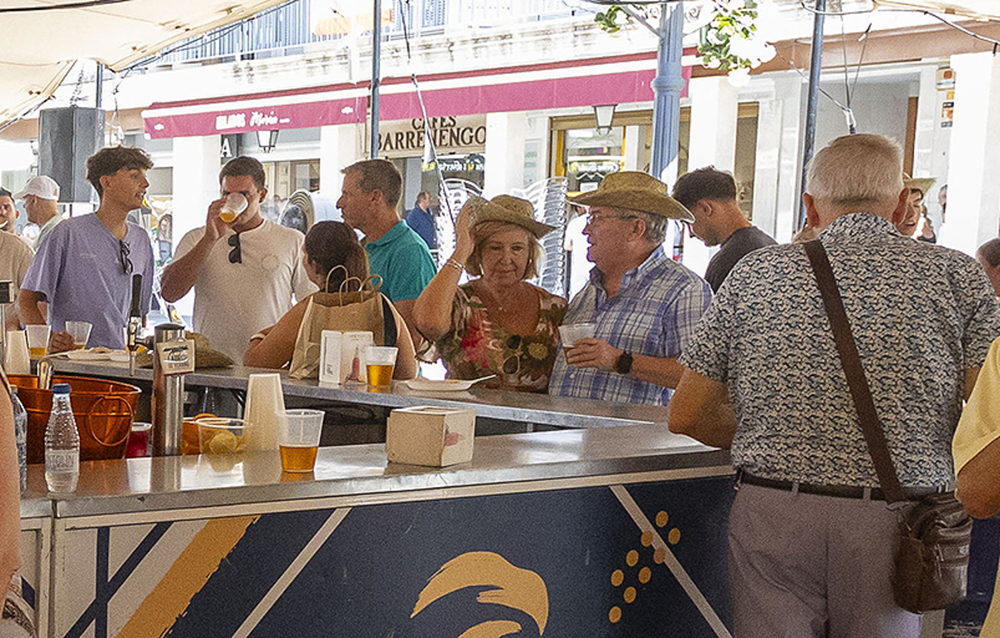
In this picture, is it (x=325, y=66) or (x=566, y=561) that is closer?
(x=566, y=561)

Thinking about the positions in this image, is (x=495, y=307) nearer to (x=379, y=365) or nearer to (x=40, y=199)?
(x=379, y=365)

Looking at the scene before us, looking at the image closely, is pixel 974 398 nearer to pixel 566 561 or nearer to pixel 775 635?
pixel 775 635

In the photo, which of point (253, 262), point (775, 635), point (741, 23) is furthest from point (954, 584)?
point (741, 23)

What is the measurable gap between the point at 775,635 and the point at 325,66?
13660mm

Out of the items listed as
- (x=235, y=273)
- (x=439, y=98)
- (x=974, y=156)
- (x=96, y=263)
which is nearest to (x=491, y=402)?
(x=235, y=273)

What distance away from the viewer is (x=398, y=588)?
246 centimetres

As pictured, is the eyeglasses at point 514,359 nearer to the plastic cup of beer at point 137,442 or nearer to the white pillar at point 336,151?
the plastic cup of beer at point 137,442

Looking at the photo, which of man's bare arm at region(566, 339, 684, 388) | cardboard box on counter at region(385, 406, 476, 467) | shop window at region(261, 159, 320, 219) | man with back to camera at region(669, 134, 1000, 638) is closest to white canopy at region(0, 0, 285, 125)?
man's bare arm at region(566, 339, 684, 388)

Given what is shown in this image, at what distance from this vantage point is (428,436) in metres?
2.52

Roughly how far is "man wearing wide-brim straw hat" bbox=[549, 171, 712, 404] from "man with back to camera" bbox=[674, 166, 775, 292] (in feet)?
3.19

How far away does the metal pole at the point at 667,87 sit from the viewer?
7.07 metres

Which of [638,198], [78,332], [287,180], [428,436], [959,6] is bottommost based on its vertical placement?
[78,332]

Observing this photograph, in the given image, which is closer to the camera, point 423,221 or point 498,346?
point 498,346

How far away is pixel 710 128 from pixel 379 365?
797cm
